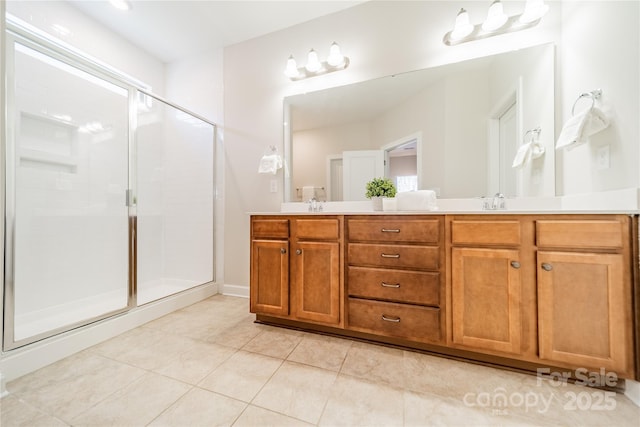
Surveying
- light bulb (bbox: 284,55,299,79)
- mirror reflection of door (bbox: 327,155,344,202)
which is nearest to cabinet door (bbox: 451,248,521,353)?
mirror reflection of door (bbox: 327,155,344,202)

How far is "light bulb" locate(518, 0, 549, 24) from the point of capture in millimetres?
1493

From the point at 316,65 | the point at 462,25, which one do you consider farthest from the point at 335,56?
the point at 462,25

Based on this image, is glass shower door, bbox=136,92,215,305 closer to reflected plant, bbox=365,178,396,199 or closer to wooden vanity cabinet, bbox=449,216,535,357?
reflected plant, bbox=365,178,396,199

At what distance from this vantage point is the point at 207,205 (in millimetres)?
2604

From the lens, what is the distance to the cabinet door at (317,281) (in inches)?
61.3

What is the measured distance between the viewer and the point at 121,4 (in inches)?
80.0

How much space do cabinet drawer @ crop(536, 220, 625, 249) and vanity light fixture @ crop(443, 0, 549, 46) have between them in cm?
142

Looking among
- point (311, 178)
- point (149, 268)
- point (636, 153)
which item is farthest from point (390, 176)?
point (149, 268)

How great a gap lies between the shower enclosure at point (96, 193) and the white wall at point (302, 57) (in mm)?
351

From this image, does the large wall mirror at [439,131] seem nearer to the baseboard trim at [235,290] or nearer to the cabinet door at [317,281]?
the cabinet door at [317,281]

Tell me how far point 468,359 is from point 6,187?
274 cm

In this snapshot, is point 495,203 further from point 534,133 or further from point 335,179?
point 335,179

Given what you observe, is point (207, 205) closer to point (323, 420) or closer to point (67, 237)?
point (67, 237)

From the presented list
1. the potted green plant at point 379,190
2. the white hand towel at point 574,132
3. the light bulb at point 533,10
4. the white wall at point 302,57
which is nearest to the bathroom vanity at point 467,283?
the potted green plant at point 379,190
